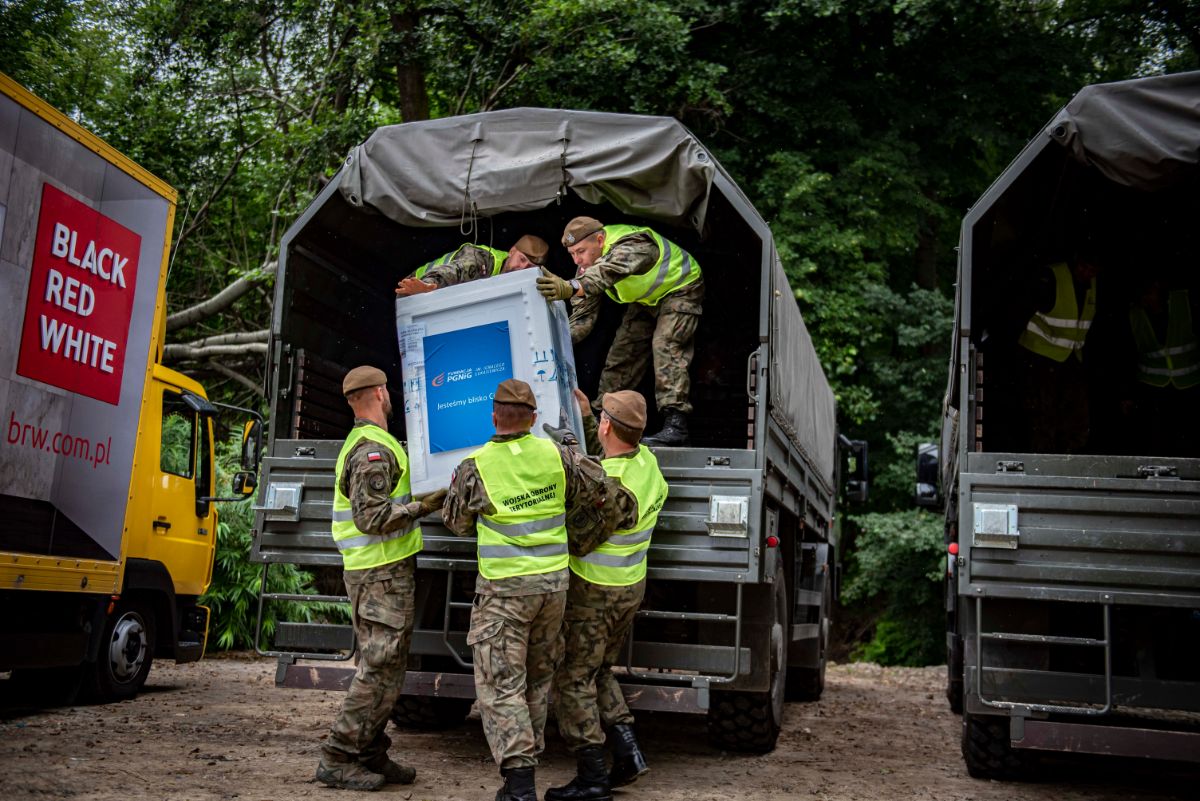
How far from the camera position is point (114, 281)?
708cm

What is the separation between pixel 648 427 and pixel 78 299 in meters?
3.37

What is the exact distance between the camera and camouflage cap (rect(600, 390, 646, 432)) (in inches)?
223

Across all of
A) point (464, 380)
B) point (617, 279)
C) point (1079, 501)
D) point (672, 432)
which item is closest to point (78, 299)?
point (464, 380)

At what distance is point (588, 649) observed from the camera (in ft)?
18.0

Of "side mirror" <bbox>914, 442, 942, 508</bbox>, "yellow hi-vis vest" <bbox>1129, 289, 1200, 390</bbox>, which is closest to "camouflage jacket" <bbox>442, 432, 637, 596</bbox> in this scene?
"yellow hi-vis vest" <bbox>1129, 289, 1200, 390</bbox>

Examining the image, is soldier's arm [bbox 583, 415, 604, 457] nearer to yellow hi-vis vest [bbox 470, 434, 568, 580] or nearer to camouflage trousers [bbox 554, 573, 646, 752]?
camouflage trousers [bbox 554, 573, 646, 752]

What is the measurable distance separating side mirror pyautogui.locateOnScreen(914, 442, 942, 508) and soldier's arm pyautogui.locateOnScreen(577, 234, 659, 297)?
19.2ft

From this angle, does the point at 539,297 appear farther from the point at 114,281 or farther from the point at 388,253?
the point at 114,281

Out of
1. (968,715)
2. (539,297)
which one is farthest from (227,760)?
(968,715)

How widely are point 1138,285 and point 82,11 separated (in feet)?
41.0

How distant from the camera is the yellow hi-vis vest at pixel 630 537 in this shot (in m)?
5.49

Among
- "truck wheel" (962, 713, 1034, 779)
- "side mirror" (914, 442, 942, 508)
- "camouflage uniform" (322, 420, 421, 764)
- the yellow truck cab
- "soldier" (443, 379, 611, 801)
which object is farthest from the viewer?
"side mirror" (914, 442, 942, 508)

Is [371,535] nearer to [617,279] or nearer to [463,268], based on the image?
[463,268]

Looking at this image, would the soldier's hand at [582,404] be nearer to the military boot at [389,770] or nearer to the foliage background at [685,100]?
the military boot at [389,770]
